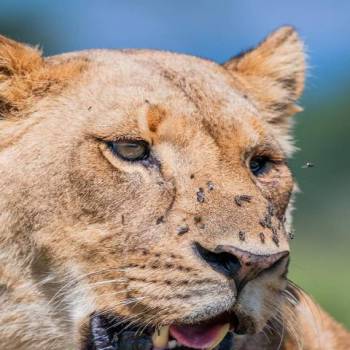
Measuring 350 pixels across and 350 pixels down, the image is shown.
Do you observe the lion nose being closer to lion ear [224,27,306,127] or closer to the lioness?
the lioness

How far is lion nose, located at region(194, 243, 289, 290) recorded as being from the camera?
172 inches

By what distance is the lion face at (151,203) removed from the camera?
4.50 m

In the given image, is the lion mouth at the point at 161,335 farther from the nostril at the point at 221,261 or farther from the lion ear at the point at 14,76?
the lion ear at the point at 14,76

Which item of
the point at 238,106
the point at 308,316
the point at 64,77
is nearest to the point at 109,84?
the point at 64,77

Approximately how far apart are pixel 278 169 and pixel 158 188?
77 centimetres

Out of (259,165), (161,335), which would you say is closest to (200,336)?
(161,335)

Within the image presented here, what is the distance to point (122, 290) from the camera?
4.66 meters

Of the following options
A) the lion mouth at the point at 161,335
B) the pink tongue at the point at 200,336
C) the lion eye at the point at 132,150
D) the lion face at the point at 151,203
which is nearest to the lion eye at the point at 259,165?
the lion face at the point at 151,203

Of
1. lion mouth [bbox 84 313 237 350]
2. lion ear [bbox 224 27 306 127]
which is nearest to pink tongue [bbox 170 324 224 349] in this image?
lion mouth [bbox 84 313 237 350]

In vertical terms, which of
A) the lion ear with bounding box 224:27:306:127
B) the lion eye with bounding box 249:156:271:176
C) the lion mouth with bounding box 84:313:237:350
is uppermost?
the lion ear with bounding box 224:27:306:127

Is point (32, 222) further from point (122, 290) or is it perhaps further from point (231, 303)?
point (231, 303)

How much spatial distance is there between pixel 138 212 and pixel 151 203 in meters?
0.06

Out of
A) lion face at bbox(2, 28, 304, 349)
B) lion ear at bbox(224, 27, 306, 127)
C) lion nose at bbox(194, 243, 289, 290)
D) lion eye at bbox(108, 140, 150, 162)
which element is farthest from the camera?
lion ear at bbox(224, 27, 306, 127)

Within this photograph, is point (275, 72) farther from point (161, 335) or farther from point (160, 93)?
point (161, 335)
